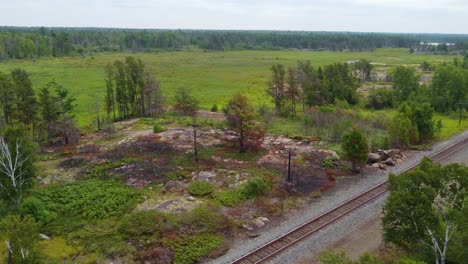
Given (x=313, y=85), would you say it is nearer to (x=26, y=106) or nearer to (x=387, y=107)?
(x=387, y=107)

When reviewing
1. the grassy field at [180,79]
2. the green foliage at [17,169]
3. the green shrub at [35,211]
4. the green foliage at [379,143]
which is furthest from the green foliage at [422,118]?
the green foliage at [17,169]

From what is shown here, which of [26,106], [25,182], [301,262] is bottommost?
[301,262]

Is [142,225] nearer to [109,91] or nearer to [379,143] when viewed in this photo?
[379,143]

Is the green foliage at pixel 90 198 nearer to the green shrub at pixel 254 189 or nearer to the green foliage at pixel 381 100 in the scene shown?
the green shrub at pixel 254 189

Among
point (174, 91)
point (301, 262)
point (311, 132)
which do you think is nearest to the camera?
point (301, 262)

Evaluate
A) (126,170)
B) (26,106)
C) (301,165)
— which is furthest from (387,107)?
(26,106)

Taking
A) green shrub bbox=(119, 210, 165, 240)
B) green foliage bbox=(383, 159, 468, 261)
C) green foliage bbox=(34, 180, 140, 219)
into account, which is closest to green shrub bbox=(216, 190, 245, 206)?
green shrub bbox=(119, 210, 165, 240)

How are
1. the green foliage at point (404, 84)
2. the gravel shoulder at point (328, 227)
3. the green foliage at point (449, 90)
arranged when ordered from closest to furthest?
the gravel shoulder at point (328, 227)
the green foliage at point (449, 90)
the green foliage at point (404, 84)
